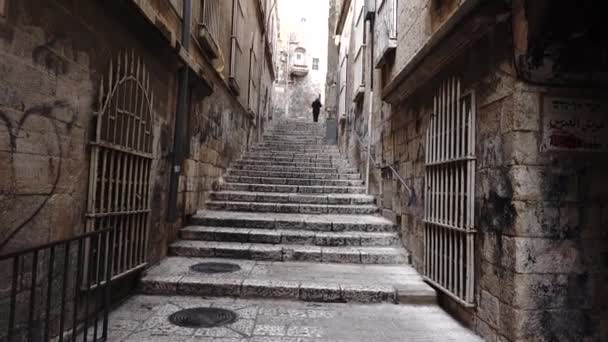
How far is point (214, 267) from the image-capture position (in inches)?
188

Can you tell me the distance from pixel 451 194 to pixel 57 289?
3.57m

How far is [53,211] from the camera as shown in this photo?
2674 millimetres

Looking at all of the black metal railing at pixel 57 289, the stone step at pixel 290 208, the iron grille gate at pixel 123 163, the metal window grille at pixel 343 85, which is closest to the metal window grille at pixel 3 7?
the iron grille gate at pixel 123 163

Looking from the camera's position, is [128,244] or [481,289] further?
[128,244]

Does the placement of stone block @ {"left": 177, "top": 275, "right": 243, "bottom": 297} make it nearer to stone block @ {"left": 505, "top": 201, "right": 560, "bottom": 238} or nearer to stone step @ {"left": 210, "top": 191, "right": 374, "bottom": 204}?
stone block @ {"left": 505, "top": 201, "right": 560, "bottom": 238}

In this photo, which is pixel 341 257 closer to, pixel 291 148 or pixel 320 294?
pixel 320 294

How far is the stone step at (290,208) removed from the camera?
23.1ft

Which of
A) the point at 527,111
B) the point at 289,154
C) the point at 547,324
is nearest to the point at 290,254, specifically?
the point at 547,324

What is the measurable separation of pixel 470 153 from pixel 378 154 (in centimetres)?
382

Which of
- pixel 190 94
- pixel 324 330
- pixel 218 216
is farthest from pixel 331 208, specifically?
pixel 324 330

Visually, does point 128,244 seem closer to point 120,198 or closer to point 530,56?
point 120,198

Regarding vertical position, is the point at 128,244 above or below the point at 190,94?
below

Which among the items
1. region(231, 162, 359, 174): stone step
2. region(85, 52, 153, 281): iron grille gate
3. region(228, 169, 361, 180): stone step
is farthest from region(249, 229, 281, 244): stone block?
region(231, 162, 359, 174): stone step

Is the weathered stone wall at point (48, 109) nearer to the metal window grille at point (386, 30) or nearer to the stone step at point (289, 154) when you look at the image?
the metal window grille at point (386, 30)
